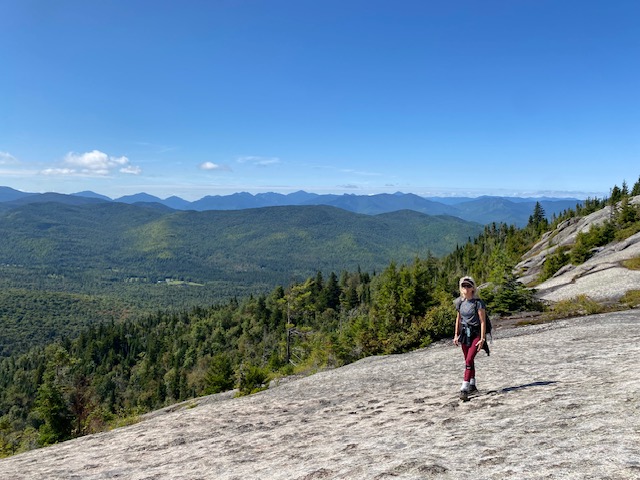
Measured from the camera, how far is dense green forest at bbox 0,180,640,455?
36.7 metres

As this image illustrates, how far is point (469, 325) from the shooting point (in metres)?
10.8

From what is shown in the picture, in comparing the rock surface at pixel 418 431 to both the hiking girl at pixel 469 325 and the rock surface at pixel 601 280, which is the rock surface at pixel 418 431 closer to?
the hiking girl at pixel 469 325

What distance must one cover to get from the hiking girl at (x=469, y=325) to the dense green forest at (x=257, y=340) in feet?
63.6

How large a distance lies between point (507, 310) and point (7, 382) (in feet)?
651

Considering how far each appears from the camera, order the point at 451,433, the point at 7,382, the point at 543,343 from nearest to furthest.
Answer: the point at 451,433
the point at 543,343
the point at 7,382

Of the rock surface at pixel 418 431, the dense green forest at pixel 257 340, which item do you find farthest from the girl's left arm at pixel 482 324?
the dense green forest at pixel 257 340

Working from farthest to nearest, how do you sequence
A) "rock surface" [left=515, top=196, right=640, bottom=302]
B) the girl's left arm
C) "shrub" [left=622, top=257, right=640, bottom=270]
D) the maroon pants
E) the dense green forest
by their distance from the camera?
"shrub" [left=622, top=257, right=640, bottom=270] < the dense green forest < "rock surface" [left=515, top=196, right=640, bottom=302] < the maroon pants < the girl's left arm

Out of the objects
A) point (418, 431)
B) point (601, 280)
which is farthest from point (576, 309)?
point (418, 431)

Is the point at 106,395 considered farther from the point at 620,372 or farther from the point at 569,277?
the point at 620,372

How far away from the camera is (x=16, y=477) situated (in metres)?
10.6

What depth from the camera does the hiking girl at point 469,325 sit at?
10.6 meters

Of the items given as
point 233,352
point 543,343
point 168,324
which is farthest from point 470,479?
point 168,324

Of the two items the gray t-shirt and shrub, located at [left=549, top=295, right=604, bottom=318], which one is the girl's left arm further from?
shrub, located at [left=549, top=295, right=604, bottom=318]

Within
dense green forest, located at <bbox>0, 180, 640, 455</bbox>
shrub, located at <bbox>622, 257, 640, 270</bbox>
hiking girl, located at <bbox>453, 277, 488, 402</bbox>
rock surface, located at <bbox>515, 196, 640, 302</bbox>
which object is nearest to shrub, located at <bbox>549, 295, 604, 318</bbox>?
dense green forest, located at <bbox>0, 180, 640, 455</bbox>
